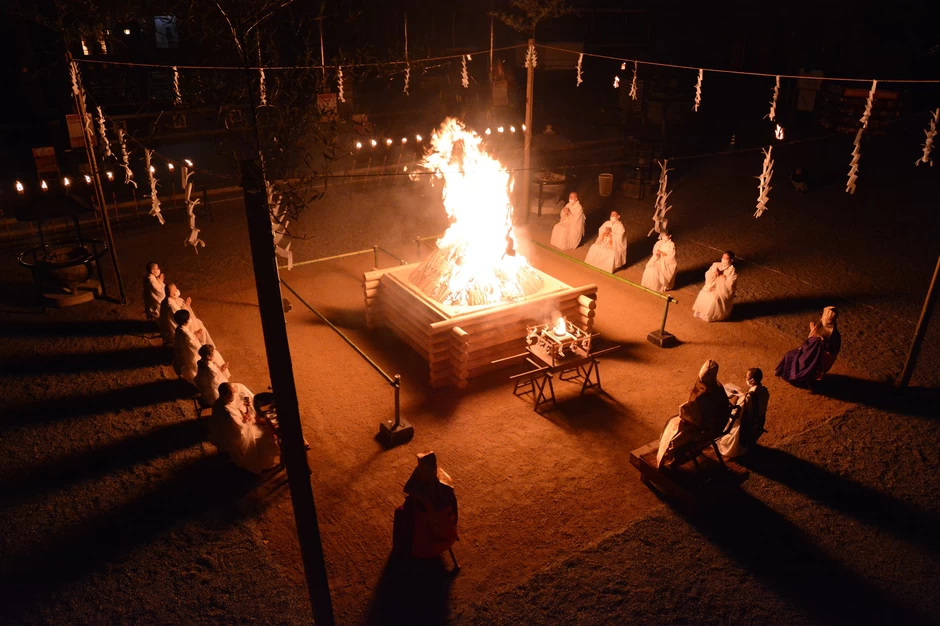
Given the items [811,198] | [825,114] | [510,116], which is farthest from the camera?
[510,116]

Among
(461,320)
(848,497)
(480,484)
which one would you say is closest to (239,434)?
(480,484)

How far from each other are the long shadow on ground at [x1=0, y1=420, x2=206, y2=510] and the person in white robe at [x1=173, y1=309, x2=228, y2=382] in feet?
3.37

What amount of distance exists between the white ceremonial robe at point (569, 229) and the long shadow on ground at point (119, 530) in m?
10.8

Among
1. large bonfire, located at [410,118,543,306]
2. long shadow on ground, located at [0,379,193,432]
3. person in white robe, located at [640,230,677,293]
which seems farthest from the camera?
person in white robe, located at [640,230,677,293]

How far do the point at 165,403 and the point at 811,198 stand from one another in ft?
60.5

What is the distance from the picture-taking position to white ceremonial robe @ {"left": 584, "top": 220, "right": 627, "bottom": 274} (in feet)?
51.6

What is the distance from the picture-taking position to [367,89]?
2267 centimetres

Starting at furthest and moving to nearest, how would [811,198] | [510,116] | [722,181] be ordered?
[510,116] → [722,181] → [811,198]

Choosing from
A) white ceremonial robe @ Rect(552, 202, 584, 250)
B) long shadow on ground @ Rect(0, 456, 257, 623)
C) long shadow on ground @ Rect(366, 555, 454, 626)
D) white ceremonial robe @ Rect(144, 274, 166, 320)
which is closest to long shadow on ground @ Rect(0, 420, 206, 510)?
long shadow on ground @ Rect(0, 456, 257, 623)

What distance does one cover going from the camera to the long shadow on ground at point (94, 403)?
10.2 m

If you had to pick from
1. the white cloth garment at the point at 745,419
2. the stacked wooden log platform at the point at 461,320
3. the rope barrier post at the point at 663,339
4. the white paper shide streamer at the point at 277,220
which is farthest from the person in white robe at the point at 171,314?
the white cloth garment at the point at 745,419

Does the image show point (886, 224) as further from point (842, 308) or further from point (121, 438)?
point (121, 438)

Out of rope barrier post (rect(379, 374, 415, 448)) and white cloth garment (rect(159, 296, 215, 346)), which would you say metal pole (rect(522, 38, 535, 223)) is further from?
rope barrier post (rect(379, 374, 415, 448))

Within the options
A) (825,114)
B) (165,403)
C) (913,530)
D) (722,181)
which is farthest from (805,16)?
(165,403)
